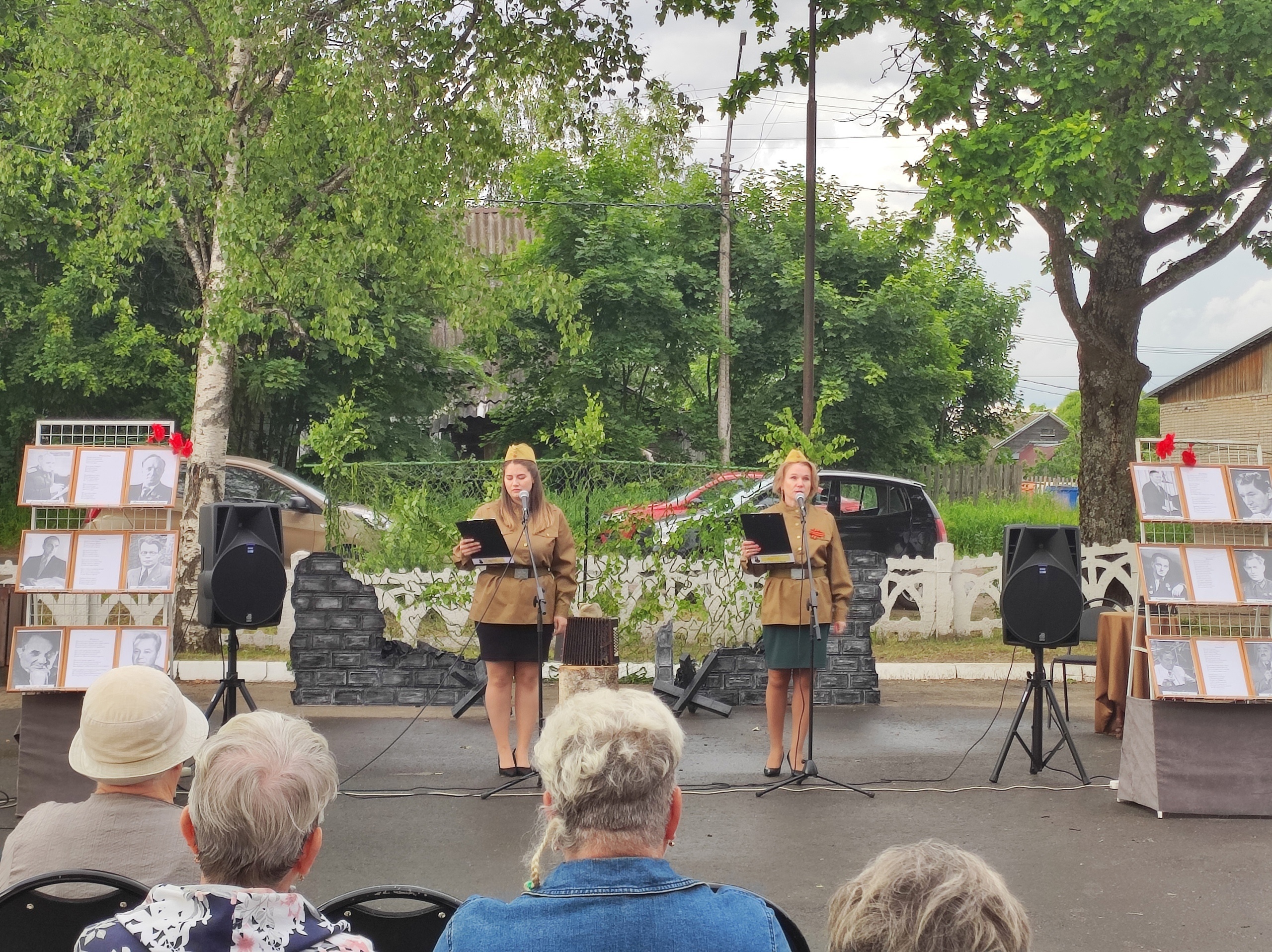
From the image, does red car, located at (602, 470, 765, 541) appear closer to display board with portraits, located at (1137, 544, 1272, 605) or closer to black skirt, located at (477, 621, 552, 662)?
black skirt, located at (477, 621, 552, 662)

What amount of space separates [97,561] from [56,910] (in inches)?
161

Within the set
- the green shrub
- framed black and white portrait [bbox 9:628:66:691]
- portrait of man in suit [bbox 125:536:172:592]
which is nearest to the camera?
framed black and white portrait [bbox 9:628:66:691]

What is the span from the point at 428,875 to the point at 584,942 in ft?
11.5

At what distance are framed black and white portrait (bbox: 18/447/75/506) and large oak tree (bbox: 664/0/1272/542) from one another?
8.70 m

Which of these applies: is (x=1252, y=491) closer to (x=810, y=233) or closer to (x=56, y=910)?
(x=56, y=910)

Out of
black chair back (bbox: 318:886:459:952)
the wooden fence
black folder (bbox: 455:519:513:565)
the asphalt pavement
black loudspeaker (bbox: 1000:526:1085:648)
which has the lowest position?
the asphalt pavement

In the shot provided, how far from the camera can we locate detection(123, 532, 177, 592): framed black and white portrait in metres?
6.47

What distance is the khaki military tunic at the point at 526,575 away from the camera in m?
6.85

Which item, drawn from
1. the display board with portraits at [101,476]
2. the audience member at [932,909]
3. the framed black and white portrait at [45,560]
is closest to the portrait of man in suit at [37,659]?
the framed black and white portrait at [45,560]

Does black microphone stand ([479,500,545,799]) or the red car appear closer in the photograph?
black microphone stand ([479,500,545,799])

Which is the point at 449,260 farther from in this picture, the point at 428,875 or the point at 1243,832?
the point at 1243,832

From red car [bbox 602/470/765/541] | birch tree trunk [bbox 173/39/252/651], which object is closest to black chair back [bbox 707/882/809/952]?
red car [bbox 602/470/765/541]

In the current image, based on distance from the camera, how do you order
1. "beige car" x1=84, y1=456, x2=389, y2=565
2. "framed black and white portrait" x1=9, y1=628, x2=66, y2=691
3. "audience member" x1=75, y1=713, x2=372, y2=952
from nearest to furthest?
"audience member" x1=75, y1=713, x2=372, y2=952 < "framed black and white portrait" x1=9, y1=628, x2=66, y2=691 < "beige car" x1=84, y1=456, x2=389, y2=565

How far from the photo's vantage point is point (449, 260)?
11703 mm
